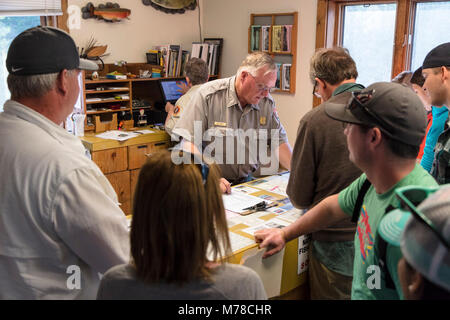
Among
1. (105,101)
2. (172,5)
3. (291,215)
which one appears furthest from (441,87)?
(172,5)

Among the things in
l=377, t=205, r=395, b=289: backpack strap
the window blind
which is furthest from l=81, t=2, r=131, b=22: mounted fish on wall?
l=377, t=205, r=395, b=289: backpack strap

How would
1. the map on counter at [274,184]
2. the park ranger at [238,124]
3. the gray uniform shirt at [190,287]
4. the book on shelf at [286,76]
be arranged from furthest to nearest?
the book on shelf at [286,76] < the park ranger at [238,124] < the map on counter at [274,184] < the gray uniform shirt at [190,287]

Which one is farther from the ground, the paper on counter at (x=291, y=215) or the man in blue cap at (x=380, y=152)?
the man in blue cap at (x=380, y=152)

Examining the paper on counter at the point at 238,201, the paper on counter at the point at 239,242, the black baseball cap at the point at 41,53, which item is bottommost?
the paper on counter at the point at 239,242

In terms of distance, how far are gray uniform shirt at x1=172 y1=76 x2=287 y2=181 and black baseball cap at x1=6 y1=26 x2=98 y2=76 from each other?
134 centimetres

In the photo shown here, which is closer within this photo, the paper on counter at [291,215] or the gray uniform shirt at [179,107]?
the paper on counter at [291,215]

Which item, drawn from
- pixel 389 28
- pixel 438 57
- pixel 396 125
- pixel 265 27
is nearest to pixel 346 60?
pixel 438 57

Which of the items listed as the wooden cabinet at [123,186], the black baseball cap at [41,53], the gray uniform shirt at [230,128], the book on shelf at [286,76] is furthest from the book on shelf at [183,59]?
the black baseball cap at [41,53]

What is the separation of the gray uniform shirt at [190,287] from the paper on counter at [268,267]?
80cm

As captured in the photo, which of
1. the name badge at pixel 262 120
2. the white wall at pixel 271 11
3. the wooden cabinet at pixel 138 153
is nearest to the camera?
the name badge at pixel 262 120

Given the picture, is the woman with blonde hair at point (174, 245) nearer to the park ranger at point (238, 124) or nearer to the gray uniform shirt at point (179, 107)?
the park ranger at point (238, 124)

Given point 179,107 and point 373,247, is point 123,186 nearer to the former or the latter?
point 179,107

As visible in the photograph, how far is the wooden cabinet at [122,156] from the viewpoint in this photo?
402 centimetres
